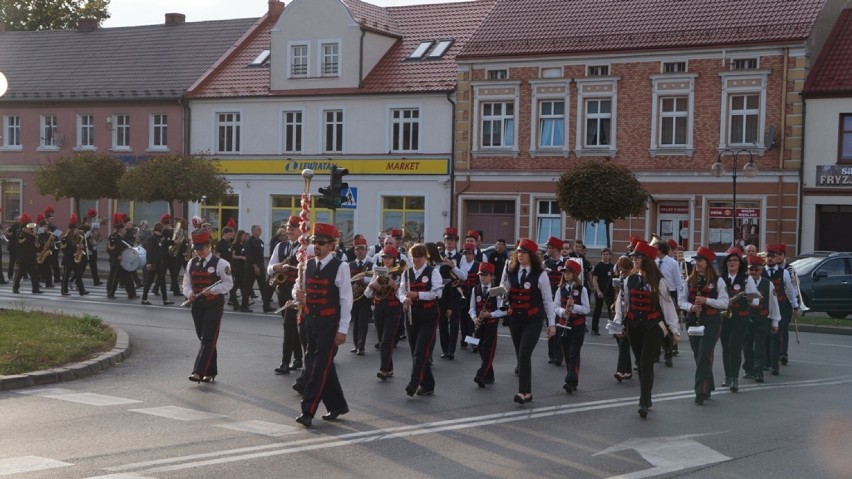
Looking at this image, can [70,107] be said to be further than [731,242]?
Yes

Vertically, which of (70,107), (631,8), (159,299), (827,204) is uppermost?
(631,8)

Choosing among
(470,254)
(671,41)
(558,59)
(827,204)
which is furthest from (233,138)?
(470,254)

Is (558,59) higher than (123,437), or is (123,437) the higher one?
(558,59)

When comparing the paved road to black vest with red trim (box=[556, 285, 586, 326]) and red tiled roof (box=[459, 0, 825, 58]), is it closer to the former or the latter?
black vest with red trim (box=[556, 285, 586, 326])

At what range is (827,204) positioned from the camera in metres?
34.0

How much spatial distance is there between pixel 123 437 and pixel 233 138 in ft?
116

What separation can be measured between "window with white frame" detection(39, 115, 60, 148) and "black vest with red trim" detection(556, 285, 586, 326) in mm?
37308

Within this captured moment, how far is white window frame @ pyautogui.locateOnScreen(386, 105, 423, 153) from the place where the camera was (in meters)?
40.6

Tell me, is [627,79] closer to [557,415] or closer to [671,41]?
[671,41]

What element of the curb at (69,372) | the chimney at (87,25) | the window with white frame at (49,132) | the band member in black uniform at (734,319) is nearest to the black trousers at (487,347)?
the band member in black uniform at (734,319)

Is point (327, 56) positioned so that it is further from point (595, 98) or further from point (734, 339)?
point (734, 339)

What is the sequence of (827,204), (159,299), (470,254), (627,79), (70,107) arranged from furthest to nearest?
(70,107), (627,79), (827,204), (159,299), (470,254)

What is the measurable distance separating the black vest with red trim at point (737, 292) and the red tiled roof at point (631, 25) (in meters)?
22.1

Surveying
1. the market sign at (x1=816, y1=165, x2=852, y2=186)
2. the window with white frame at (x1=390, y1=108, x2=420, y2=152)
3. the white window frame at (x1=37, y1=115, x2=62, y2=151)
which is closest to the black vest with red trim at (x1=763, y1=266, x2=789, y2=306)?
the market sign at (x1=816, y1=165, x2=852, y2=186)
